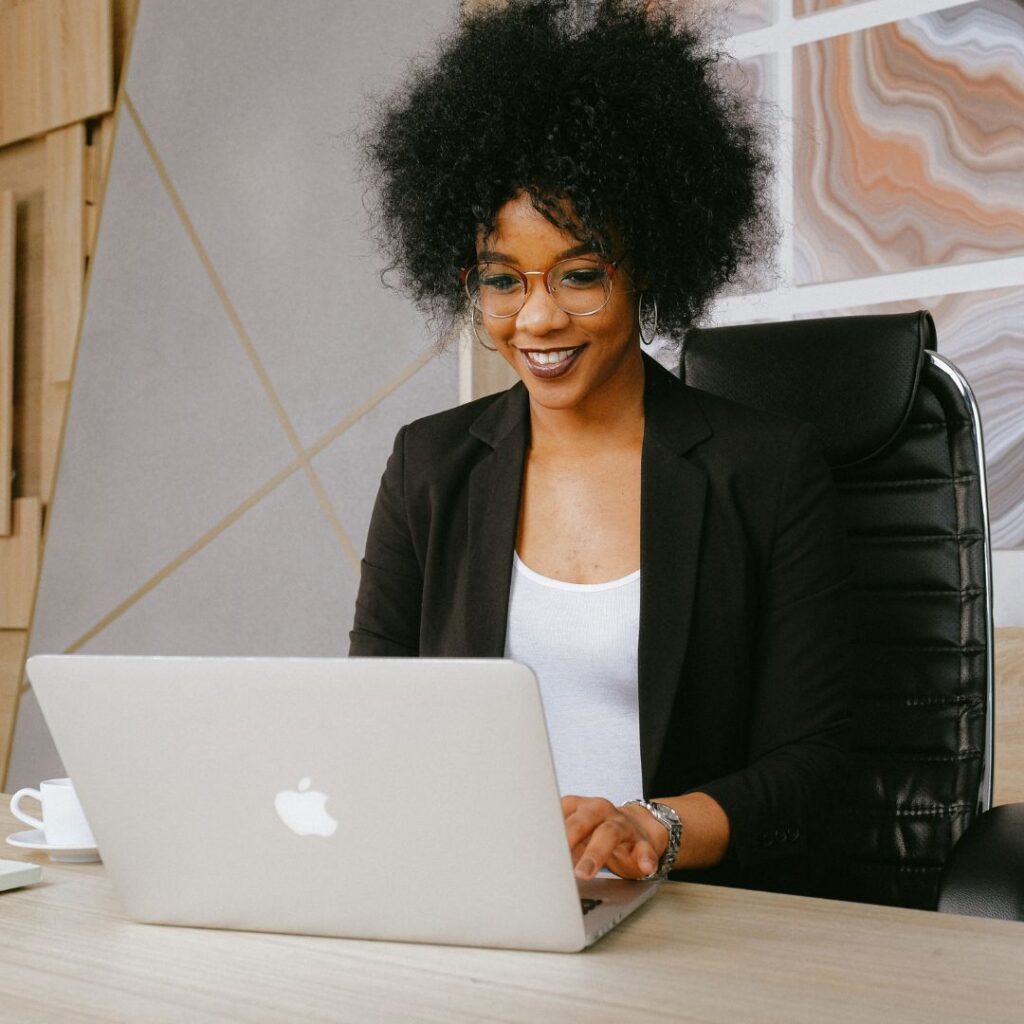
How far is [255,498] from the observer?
3.02 meters

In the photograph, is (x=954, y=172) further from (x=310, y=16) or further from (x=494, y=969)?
(x=494, y=969)

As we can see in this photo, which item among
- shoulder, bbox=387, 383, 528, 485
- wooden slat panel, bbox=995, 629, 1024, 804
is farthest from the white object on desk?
wooden slat panel, bbox=995, 629, 1024, 804

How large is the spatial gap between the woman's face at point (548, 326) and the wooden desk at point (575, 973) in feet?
2.36

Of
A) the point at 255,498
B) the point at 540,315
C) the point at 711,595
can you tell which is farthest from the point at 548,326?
the point at 255,498

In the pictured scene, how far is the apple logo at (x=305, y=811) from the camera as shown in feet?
2.74

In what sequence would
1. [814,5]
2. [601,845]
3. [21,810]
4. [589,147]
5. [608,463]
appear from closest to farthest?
[601,845], [21,810], [589,147], [608,463], [814,5]

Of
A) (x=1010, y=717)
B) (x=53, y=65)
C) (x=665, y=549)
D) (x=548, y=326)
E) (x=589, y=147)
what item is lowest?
(x=1010, y=717)

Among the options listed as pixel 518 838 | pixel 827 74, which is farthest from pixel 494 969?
pixel 827 74

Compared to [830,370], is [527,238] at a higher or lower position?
higher

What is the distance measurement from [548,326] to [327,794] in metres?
0.75

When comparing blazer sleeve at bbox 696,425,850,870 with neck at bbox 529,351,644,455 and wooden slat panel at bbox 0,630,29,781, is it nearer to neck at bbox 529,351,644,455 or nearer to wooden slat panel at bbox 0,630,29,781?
neck at bbox 529,351,644,455

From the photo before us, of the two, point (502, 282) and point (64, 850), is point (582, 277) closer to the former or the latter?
point (502, 282)

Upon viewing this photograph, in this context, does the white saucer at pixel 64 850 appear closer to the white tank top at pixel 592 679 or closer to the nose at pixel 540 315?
the white tank top at pixel 592 679

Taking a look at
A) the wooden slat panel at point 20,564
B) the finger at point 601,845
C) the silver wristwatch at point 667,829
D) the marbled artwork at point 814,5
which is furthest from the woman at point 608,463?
the wooden slat panel at point 20,564
